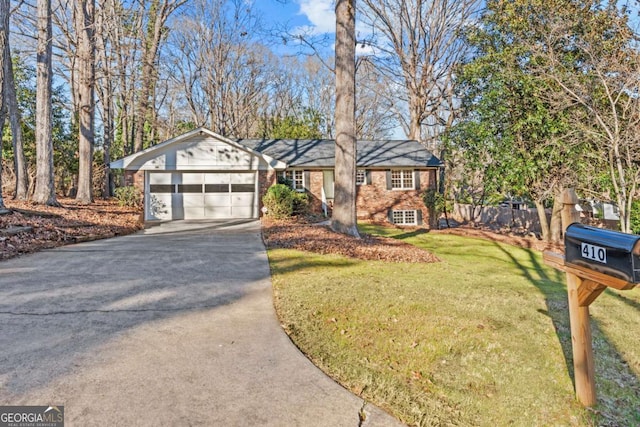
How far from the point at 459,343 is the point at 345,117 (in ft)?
24.0

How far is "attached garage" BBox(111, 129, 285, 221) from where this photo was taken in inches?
566

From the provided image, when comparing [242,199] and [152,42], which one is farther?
[152,42]

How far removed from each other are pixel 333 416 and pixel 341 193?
7559 mm

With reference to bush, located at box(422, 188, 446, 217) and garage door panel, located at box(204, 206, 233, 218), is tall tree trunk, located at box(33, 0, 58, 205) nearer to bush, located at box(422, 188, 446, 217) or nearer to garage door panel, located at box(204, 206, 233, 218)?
garage door panel, located at box(204, 206, 233, 218)

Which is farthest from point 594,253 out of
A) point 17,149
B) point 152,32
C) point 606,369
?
point 152,32

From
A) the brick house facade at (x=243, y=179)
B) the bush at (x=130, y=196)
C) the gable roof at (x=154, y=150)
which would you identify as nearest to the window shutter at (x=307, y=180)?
the brick house facade at (x=243, y=179)

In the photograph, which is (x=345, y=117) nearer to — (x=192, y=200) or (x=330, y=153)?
(x=192, y=200)

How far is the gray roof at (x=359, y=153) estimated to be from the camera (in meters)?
17.2

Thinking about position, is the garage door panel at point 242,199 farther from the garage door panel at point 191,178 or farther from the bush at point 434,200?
the bush at point 434,200

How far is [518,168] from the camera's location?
11938mm

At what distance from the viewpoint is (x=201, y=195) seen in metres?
14.9

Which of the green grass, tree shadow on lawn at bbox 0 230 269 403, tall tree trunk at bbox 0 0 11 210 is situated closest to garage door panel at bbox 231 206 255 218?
tree shadow on lawn at bbox 0 230 269 403

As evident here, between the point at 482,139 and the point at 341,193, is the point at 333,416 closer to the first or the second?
the point at 341,193

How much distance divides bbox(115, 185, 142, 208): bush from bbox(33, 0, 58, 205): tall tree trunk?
2.99 metres
